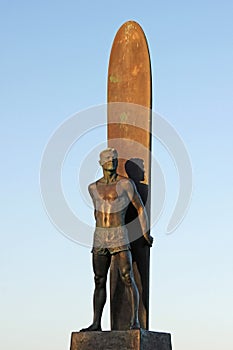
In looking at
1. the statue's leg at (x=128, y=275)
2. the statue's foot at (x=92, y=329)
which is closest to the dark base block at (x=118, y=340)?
the statue's foot at (x=92, y=329)

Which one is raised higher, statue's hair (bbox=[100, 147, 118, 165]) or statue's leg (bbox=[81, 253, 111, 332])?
statue's hair (bbox=[100, 147, 118, 165])

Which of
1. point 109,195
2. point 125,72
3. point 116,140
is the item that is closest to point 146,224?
point 109,195

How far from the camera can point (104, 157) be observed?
1223cm

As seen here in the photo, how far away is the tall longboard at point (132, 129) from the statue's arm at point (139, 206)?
0.11m

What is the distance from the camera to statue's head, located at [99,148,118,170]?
40.0 feet

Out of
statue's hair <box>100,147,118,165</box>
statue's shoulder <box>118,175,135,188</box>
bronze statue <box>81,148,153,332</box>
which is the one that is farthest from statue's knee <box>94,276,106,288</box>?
statue's hair <box>100,147,118,165</box>

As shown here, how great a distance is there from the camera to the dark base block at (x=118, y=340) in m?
11.7

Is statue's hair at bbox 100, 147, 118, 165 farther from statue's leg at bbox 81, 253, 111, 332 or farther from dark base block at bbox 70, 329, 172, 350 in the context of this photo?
dark base block at bbox 70, 329, 172, 350

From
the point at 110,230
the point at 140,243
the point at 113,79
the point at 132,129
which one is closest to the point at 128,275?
the point at 110,230

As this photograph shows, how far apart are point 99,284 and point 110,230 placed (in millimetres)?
689

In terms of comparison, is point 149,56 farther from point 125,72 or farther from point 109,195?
point 109,195

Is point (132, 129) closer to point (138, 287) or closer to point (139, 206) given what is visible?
point (139, 206)

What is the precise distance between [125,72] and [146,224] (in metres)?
2.36

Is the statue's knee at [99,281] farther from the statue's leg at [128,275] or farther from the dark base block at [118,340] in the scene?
the dark base block at [118,340]
